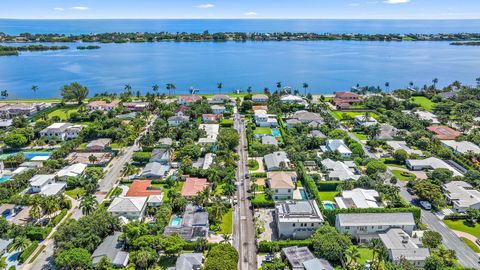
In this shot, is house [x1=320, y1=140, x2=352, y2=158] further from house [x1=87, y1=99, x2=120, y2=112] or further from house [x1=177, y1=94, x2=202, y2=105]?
house [x1=87, y1=99, x2=120, y2=112]

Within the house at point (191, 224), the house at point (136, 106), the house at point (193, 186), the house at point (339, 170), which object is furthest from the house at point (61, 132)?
the house at point (339, 170)

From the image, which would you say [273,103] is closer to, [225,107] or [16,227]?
[225,107]

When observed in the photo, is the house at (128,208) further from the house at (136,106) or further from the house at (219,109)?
the house at (136,106)

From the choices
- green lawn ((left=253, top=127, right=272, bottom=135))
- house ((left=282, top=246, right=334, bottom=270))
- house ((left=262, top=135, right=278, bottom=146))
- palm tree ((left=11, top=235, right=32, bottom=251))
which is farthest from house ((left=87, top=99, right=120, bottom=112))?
house ((left=282, top=246, right=334, bottom=270))

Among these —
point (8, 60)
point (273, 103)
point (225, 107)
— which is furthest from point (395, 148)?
point (8, 60)

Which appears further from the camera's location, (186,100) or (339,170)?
(186,100)

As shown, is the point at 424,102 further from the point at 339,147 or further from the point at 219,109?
the point at 219,109

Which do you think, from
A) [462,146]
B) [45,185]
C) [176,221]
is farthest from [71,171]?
[462,146]
